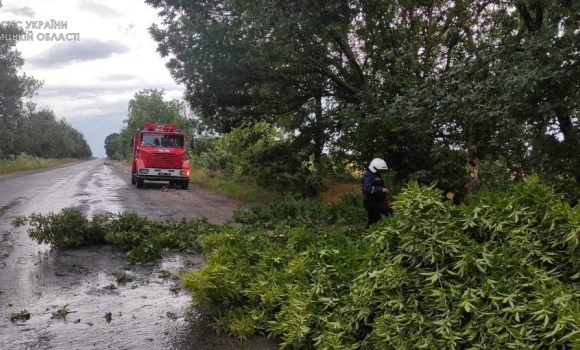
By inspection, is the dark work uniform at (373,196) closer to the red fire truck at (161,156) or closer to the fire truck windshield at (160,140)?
the red fire truck at (161,156)

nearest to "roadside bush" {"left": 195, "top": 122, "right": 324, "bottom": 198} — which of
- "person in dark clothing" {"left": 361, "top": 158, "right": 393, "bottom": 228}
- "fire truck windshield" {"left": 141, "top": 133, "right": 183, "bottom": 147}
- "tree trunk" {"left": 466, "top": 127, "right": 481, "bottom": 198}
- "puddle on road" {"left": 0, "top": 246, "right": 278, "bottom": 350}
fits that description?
"fire truck windshield" {"left": 141, "top": 133, "right": 183, "bottom": 147}

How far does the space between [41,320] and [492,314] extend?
15.5 ft

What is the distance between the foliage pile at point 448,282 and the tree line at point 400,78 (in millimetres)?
4180

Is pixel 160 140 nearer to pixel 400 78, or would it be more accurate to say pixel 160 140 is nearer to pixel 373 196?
pixel 400 78

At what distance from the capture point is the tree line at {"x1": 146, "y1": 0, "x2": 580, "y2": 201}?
27.5ft

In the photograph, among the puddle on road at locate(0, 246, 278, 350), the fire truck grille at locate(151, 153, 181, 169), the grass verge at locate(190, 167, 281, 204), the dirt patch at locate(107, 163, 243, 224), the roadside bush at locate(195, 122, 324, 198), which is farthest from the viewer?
the fire truck grille at locate(151, 153, 181, 169)

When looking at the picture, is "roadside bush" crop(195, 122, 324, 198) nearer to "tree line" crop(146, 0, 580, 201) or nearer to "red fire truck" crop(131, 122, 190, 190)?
"tree line" crop(146, 0, 580, 201)

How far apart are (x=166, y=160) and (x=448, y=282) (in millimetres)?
20275

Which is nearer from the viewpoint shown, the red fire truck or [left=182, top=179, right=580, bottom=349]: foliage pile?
[left=182, top=179, right=580, bottom=349]: foliage pile

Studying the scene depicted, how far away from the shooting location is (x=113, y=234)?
9.36 m

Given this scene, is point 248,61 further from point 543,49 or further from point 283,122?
point 543,49

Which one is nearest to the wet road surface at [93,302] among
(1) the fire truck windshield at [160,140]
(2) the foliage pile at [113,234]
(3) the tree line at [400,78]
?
(2) the foliage pile at [113,234]

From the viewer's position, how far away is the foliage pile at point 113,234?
889cm

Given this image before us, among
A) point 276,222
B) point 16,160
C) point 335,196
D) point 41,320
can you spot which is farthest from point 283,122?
point 16,160
